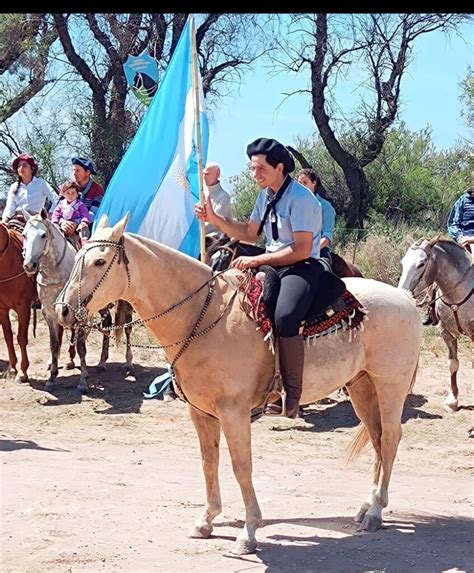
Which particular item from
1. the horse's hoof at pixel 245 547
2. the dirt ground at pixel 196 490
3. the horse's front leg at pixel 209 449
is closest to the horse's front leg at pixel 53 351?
A: the dirt ground at pixel 196 490

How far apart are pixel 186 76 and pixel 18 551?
4.65 metres

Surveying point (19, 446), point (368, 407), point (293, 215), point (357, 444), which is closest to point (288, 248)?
point (293, 215)

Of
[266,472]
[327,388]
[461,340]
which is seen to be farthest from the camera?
[461,340]

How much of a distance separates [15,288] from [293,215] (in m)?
7.10

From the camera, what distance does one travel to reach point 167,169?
8.58m

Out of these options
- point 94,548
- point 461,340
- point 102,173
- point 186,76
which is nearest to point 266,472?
point 94,548

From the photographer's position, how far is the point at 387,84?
67.7ft

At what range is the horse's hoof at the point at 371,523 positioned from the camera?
19.6ft

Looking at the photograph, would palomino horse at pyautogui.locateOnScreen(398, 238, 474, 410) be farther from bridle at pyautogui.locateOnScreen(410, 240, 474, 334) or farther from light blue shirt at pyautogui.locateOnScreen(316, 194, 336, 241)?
light blue shirt at pyautogui.locateOnScreen(316, 194, 336, 241)

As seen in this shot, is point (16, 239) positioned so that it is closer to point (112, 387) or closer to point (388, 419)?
point (112, 387)

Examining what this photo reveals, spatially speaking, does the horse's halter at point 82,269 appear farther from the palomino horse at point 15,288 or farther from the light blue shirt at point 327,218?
the palomino horse at point 15,288

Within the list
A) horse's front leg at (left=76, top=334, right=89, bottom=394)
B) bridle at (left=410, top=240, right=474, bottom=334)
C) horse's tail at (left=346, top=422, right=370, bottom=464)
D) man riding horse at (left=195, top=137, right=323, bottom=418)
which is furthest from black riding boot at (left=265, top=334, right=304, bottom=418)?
horse's front leg at (left=76, top=334, right=89, bottom=394)

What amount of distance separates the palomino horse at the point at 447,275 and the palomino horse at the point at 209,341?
3895mm

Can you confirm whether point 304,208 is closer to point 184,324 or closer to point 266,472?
point 184,324
